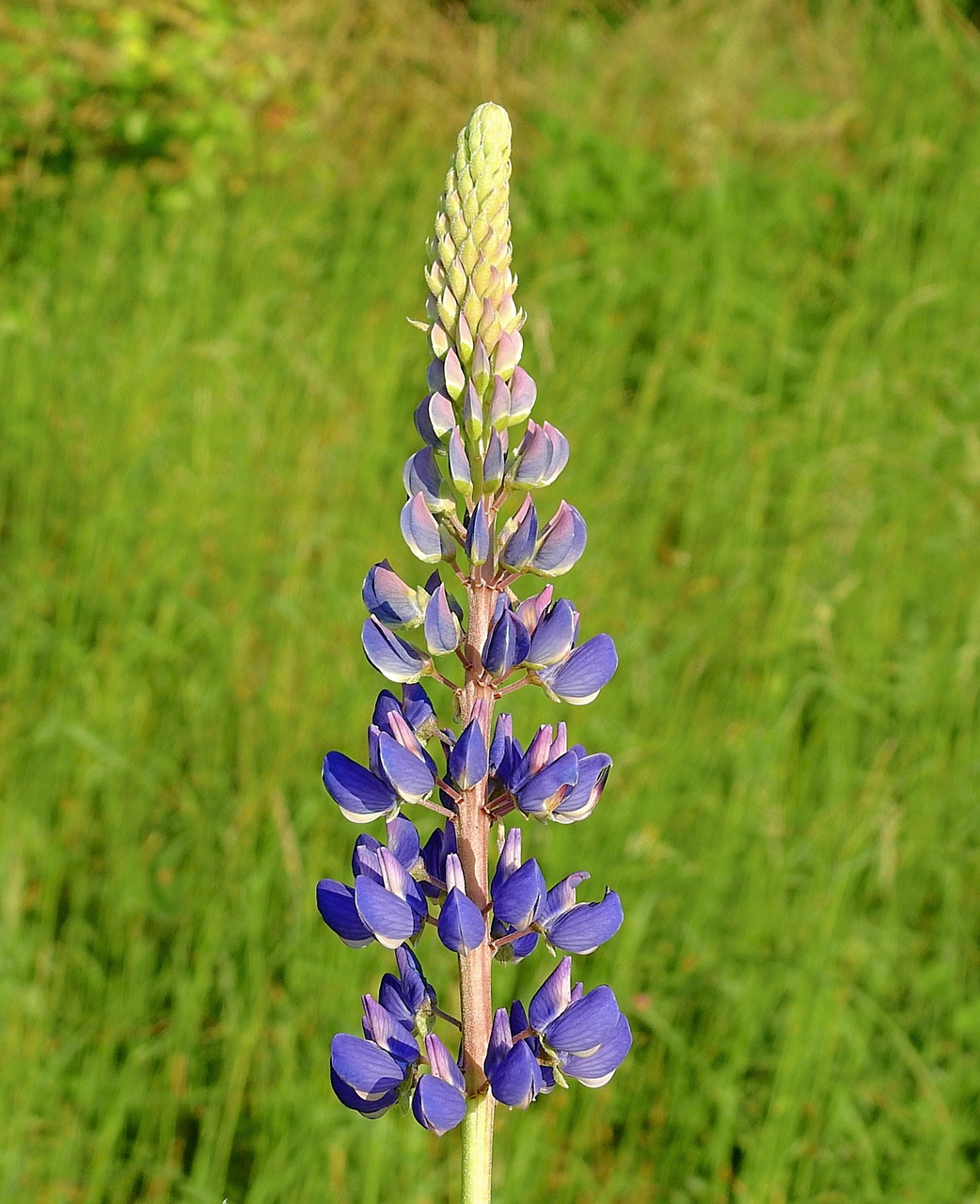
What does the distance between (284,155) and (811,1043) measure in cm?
404

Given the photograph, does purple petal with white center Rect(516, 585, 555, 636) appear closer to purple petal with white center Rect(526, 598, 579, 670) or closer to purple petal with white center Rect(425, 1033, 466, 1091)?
purple petal with white center Rect(526, 598, 579, 670)

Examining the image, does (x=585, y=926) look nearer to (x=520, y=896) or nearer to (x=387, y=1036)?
(x=520, y=896)

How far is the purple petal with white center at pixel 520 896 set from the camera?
1166mm

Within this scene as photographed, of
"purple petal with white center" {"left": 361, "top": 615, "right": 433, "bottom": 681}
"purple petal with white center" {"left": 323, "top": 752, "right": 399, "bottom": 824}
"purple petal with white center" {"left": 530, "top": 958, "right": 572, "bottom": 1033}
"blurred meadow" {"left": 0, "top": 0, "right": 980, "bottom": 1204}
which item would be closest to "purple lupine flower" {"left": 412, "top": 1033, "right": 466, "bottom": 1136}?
"purple petal with white center" {"left": 530, "top": 958, "right": 572, "bottom": 1033}

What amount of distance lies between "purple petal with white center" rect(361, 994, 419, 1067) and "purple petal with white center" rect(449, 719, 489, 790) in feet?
0.71

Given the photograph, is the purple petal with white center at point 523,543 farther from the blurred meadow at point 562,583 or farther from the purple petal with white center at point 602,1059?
the blurred meadow at point 562,583

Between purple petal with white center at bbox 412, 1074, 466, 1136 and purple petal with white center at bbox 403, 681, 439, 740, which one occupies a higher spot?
purple petal with white center at bbox 403, 681, 439, 740

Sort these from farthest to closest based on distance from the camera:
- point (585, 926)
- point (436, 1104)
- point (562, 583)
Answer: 1. point (562, 583)
2. point (585, 926)
3. point (436, 1104)

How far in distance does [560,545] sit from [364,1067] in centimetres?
49

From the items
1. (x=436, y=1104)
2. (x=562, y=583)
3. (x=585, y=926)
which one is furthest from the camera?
(x=562, y=583)

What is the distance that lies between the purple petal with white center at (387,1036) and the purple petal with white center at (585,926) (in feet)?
0.51

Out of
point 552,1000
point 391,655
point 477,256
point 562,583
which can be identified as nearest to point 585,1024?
point 552,1000

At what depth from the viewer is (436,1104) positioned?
112 cm

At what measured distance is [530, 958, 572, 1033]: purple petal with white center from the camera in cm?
121
